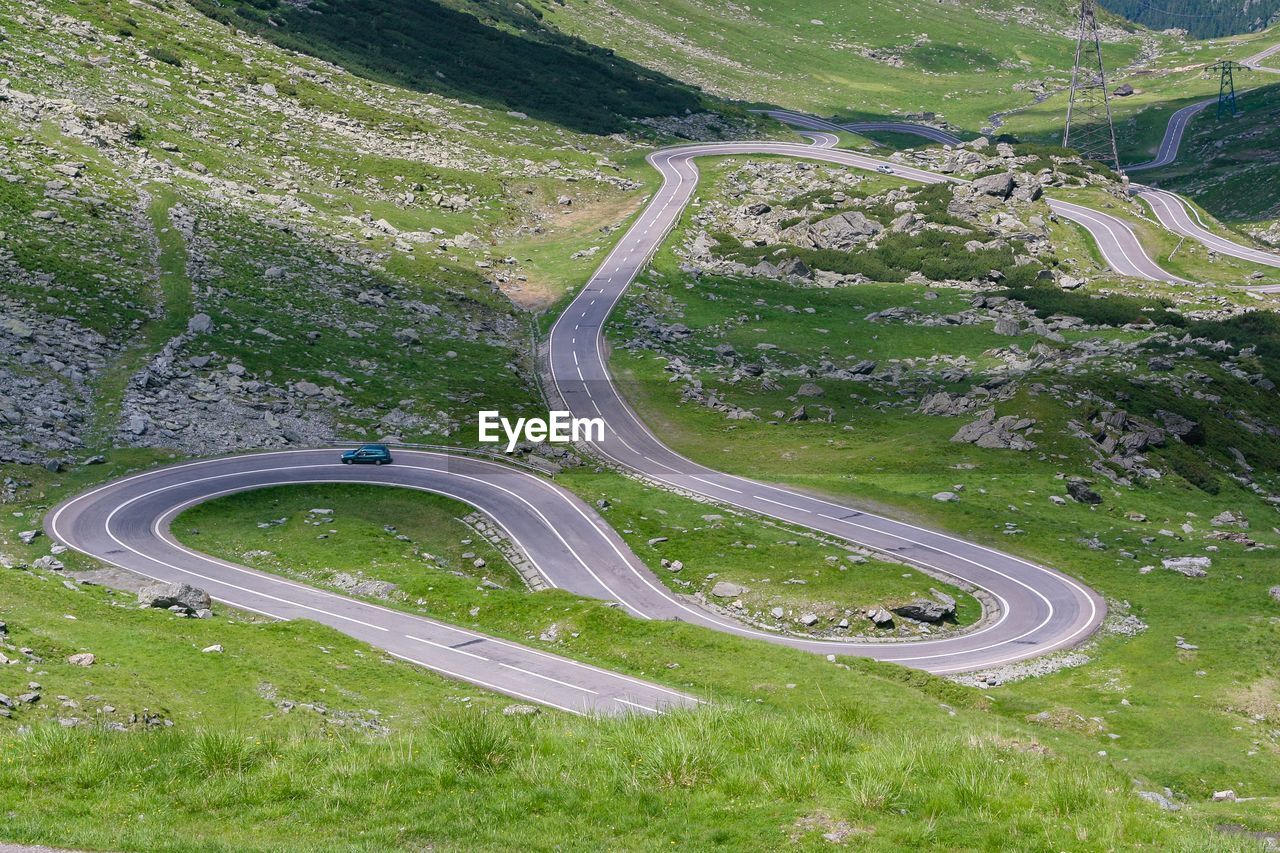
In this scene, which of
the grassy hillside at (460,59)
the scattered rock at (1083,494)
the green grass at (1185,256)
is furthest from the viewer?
the grassy hillside at (460,59)

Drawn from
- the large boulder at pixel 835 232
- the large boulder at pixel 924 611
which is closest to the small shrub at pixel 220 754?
the large boulder at pixel 924 611

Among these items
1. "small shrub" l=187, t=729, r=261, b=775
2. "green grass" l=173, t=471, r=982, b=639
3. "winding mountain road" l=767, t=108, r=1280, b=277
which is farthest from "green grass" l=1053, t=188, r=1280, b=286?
"small shrub" l=187, t=729, r=261, b=775

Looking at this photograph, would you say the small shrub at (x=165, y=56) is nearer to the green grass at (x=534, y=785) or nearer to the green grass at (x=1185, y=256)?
the green grass at (x=534, y=785)

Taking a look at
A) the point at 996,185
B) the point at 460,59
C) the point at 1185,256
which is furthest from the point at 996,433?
the point at 460,59

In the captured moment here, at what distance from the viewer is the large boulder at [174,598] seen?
43375 mm

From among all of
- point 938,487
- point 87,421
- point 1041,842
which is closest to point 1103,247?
point 938,487

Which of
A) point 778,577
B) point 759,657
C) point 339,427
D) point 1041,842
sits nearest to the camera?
point 1041,842

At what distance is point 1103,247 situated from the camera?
130 meters

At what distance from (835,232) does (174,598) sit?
103353mm

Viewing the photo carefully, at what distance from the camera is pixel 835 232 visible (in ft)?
430

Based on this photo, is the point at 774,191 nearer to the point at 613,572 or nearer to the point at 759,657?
the point at 613,572

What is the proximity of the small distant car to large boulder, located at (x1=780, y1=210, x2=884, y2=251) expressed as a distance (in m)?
72.7

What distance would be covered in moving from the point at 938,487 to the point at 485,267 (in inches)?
2456

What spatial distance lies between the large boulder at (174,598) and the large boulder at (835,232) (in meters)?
98.5
